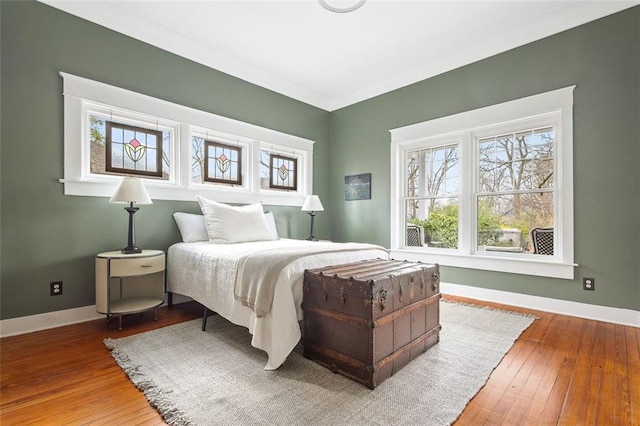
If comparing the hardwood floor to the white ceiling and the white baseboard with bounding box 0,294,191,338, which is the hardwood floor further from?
the white ceiling

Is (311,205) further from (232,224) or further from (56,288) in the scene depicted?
(56,288)

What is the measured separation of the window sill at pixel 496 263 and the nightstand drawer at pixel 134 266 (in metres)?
2.96

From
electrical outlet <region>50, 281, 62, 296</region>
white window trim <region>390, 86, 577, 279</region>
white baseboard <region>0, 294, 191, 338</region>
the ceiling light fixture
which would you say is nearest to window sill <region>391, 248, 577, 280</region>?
white window trim <region>390, 86, 577, 279</region>

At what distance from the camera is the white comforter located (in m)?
1.88

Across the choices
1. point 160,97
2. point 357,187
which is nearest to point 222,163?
point 160,97

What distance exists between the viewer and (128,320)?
2.77 m

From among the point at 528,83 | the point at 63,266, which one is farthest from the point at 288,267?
the point at 528,83

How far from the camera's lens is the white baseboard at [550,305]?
268 cm

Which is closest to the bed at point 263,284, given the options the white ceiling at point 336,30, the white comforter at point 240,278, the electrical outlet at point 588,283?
the white comforter at point 240,278

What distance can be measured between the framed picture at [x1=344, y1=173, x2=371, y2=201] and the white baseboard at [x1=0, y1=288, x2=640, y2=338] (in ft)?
6.69

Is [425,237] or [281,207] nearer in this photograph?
[425,237]

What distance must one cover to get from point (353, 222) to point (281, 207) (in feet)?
3.83

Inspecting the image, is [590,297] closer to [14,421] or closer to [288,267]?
[288,267]

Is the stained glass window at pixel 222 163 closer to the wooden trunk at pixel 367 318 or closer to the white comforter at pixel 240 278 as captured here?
the white comforter at pixel 240 278
